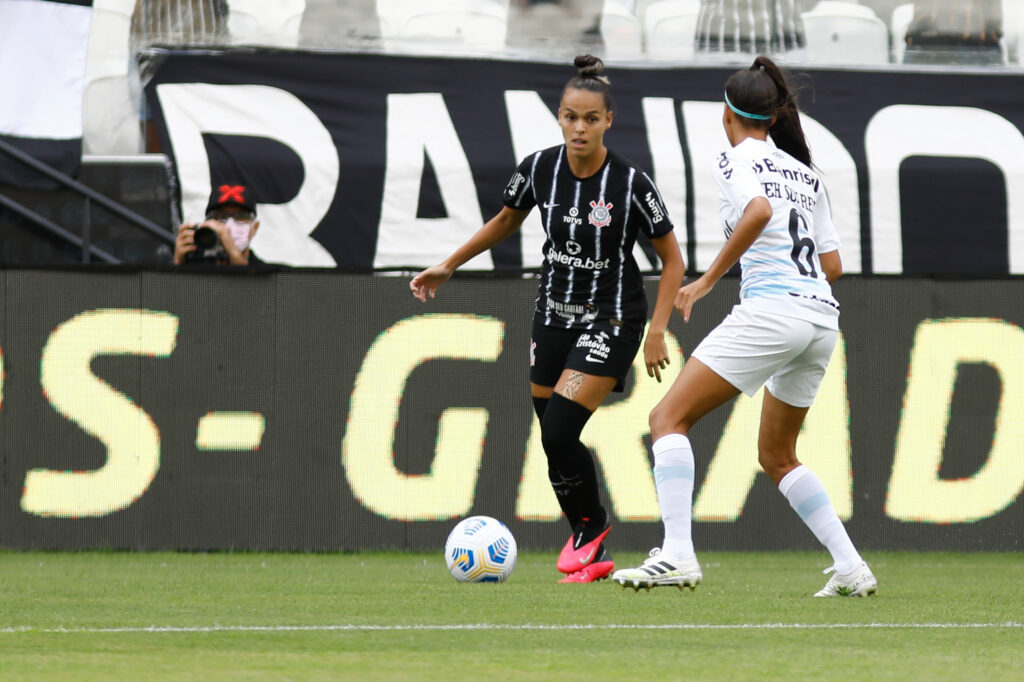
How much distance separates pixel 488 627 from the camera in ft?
16.2

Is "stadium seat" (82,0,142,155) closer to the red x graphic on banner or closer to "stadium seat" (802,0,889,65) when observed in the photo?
the red x graphic on banner

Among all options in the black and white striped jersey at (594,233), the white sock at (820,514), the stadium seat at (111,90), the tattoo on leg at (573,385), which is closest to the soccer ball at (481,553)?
the tattoo on leg at (573,385)

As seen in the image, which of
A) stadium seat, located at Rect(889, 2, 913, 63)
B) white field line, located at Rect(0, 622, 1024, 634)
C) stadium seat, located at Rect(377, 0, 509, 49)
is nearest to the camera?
white field line, located at Rect(0, 622, 1024, 634)

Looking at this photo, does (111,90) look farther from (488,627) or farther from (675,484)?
(488,627)

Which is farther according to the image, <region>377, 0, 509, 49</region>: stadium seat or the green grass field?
<region>377, 0, 509, 49</region>: stadium seat

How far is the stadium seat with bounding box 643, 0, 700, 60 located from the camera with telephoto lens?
515cm

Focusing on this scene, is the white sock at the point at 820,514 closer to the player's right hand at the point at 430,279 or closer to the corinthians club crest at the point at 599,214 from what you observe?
the corinthians club crest at the point at 599,214

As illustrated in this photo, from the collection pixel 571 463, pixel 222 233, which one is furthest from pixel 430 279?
pixel 222 233

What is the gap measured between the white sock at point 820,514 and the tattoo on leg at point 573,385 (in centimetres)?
96

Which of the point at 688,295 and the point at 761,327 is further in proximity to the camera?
the point at 761,327

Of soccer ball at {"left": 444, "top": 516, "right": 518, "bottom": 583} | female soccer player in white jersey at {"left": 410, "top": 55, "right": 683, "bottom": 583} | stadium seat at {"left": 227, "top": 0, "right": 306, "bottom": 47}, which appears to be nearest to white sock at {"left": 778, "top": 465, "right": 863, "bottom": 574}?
female soccer player in white jersey at {"left": 410, "top": 55, "right": 683, "bottom": 583}

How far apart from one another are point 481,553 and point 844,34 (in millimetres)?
8480

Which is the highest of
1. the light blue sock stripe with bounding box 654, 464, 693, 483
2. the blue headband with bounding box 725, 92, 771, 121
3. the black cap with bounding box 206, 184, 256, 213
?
the blue headband with bounding box 725, 92, 771, 121

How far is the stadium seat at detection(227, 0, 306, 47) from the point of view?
13.0 metres
